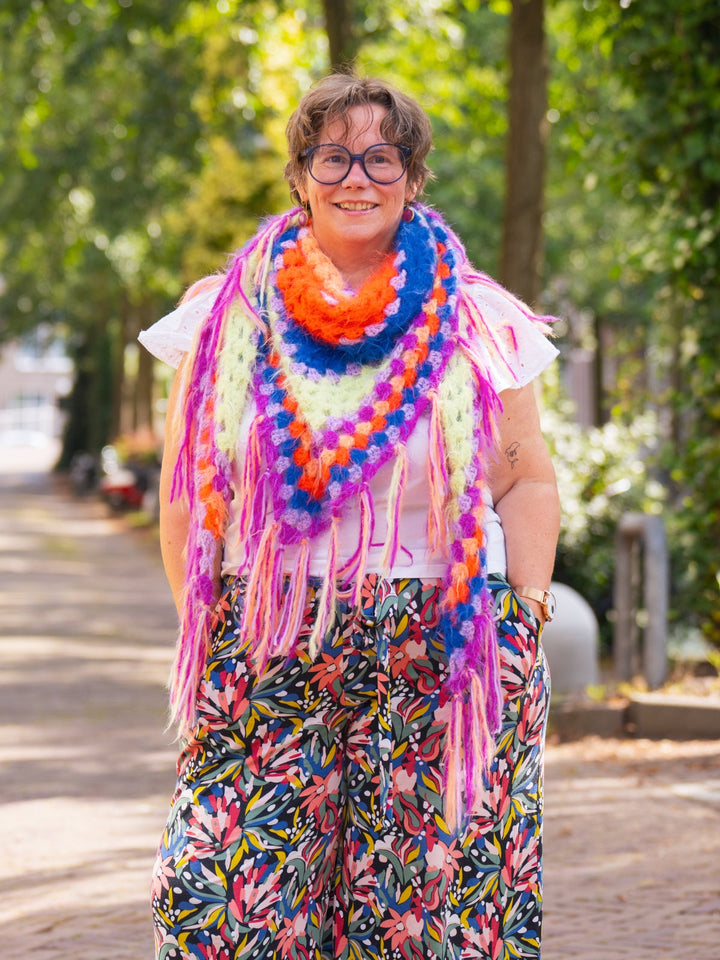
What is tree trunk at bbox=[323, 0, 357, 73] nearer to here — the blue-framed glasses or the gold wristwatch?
the blue-framed glasses

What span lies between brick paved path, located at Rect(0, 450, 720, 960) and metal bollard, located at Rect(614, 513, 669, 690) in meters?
0.83

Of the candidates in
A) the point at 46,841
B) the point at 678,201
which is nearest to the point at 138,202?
the point at 678,201

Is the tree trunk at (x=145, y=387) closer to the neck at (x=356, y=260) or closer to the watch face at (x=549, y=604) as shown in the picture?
the neck at (x=356, y=260)

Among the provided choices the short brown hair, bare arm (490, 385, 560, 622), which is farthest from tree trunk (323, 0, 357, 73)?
bare arm (490, 385, 560, 622)

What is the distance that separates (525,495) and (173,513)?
2.28ft

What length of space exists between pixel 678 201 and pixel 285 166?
5.65 meters

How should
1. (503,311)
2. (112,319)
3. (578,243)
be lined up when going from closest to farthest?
1. (503,311)
2. (578,243)
3. (112,319)

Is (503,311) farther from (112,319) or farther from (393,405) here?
(112,319)

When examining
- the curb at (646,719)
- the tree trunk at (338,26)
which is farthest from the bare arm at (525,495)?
the tree trunk at (338,26)

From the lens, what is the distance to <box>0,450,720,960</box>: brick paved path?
14.2 feet

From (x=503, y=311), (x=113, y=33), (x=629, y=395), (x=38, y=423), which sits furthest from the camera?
(x=38, y=423)

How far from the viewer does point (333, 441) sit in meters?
2.73

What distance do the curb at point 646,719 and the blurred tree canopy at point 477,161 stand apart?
1.37m

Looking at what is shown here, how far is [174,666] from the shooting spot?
110 inches
